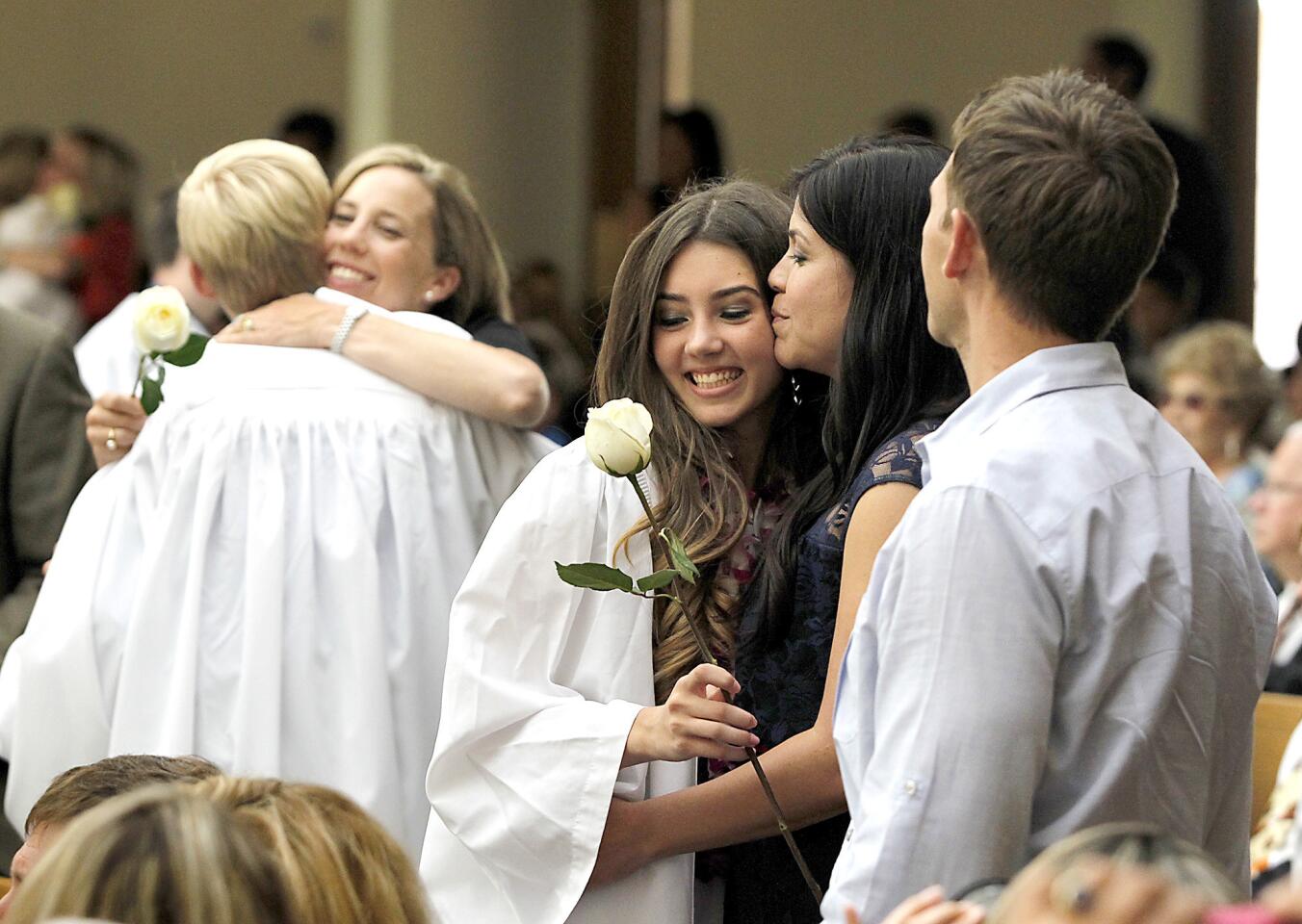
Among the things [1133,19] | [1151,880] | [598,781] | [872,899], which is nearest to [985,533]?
[872,899]

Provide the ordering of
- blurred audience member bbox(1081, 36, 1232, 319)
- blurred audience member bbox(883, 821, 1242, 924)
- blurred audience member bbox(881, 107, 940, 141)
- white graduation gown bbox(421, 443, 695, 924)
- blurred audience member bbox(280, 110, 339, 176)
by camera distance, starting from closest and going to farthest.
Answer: blurred audience member bbox(883, 821, 1242, 924) → white graduation gown bbox(421, 443, 695, 924) → blurred audience member bbox(1081, 36, 1232, 319) → blurred audience member bbox(881, 107, 940, 141) → blurred audience member bbox(280, 110, 339, 176)

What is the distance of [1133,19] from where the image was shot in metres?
8.04

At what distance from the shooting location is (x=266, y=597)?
2.84 metres

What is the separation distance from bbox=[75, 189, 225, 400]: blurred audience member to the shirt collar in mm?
2860

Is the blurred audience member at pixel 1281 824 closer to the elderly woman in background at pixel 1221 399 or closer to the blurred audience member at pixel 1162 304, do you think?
the elderly woman in background at pixel 1221 399

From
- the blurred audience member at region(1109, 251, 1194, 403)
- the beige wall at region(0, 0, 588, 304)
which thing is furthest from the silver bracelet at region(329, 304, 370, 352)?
the beige wall at region(0, 0, 588, 304)

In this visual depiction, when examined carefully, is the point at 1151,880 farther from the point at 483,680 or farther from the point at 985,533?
the point at 483,680

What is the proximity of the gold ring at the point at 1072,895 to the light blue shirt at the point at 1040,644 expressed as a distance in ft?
1.13

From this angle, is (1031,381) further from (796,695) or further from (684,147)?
(684,147)

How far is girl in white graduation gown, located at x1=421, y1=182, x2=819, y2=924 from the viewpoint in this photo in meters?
2.33

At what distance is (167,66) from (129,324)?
490 cm

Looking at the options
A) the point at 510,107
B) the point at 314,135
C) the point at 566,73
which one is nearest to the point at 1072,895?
the point at 314,135

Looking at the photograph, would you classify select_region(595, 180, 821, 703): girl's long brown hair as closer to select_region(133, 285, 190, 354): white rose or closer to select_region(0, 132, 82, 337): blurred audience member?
select_region(133, 285, 190, 354): white rose

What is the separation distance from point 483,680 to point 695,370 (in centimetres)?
48
